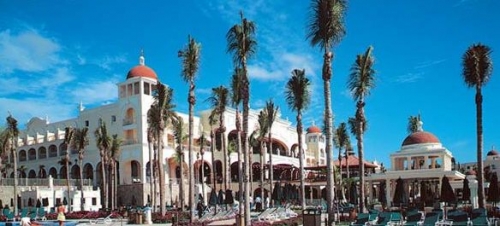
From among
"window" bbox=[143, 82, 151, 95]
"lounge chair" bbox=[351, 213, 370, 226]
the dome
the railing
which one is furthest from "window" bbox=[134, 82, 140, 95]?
the dome

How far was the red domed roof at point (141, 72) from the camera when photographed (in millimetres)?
65113

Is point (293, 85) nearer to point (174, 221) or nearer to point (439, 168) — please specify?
point (174, 221)

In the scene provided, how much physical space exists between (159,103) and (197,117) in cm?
3628

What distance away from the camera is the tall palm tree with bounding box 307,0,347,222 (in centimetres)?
2538

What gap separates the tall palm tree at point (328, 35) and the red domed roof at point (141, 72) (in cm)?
4167

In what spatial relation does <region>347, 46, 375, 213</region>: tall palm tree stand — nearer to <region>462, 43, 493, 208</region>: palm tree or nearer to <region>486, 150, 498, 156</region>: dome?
<region>462, 43, 493, 208</region>: palm tree

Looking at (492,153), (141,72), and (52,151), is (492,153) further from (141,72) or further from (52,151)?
(52,151)

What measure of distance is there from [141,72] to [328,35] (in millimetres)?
42679

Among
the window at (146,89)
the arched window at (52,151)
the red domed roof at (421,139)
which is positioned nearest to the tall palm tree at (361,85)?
the red domed roof at (421,139)

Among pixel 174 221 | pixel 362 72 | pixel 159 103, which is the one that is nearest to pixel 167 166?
pixel 159 103

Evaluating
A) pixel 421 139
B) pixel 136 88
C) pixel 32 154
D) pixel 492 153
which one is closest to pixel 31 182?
pixel 136 88

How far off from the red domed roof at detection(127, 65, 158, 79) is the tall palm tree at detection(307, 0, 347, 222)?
1640 inches

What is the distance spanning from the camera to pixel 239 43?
28266 millimetres

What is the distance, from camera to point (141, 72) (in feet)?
214
